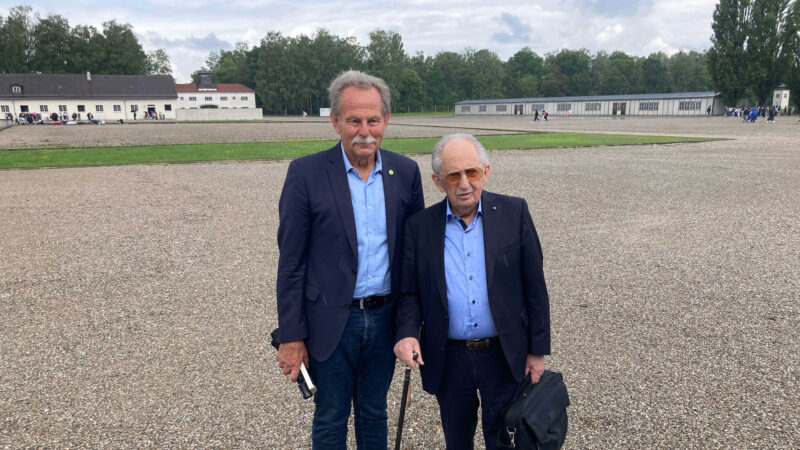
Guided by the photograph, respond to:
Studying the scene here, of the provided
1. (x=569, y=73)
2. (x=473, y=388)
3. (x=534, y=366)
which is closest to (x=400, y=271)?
(x=473, y=388)

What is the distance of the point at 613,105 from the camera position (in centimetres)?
7694

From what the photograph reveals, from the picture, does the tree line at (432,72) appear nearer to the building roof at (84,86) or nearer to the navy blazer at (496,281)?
the building roof at (84,86)

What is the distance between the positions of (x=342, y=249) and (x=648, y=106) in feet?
266

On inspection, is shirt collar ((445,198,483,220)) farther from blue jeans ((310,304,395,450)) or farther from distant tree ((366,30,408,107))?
distant tree ((366,30,408,107))

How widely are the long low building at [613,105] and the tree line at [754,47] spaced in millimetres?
2949

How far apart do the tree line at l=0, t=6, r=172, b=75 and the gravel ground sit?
97154 millimetres

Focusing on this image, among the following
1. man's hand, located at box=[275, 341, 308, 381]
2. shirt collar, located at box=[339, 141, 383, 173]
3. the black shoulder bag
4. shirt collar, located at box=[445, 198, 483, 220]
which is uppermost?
shirt collar, located at box=[339, 141, 383, 173]

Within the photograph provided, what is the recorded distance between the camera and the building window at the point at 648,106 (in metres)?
72.9

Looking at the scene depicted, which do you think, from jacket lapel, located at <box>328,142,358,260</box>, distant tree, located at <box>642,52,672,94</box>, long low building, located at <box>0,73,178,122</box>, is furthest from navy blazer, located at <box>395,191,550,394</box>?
distant tree, located at <box>642,52,672,94</box>

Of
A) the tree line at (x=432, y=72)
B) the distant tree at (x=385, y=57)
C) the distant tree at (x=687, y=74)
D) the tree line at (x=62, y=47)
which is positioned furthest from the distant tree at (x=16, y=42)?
the distant tree at (x=687, y=74)

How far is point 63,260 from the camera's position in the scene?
7.80m

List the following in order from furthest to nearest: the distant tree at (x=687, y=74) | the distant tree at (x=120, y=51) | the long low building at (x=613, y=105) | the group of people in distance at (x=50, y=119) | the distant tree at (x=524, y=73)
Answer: the distant tree at (x=524, y=73) < the distant tree at (x=687, y=74) < the distant tree at (x=120, y=51) < the long low building at (x=613, y=105) < the group of people in distance at (x=50, y=119)

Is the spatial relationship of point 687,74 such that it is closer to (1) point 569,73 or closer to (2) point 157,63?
(1) point 569,73

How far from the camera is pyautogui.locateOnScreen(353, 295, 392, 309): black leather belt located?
2.62 metres
